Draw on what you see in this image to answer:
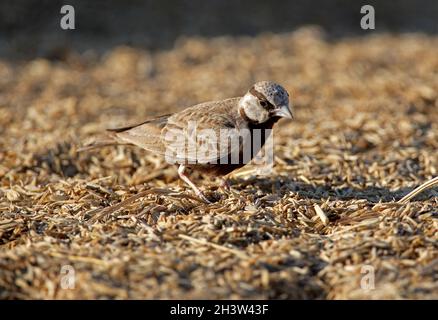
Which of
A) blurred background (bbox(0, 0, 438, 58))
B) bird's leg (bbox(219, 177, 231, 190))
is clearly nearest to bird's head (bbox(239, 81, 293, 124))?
bird's leg (bbox(219, 177, 231, 190))

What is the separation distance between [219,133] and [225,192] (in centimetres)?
51

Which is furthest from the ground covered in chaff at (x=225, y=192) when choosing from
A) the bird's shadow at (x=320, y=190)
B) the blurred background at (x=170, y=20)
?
the blurred background at (x=170, y=20)

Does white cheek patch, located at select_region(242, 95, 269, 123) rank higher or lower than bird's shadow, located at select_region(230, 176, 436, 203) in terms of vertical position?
higher

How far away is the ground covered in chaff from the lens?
419 cm

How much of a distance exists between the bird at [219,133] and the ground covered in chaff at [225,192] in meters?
0.28

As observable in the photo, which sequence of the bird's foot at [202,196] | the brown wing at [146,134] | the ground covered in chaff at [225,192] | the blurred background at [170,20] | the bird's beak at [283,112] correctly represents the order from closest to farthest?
the ground covered in chaff at [225,192] < the bird's foot at [202,196] < the bird's beak at [283,112] < the brown wing at [146,134] < the blurred background at [170,20]

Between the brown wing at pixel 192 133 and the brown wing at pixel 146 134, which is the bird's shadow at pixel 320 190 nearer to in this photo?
the brown wing at pixel 192 133

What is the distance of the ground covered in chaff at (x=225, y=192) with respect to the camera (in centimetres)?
Answer: 419

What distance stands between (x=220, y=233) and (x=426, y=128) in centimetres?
403

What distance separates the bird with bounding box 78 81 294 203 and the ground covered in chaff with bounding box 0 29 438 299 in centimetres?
28

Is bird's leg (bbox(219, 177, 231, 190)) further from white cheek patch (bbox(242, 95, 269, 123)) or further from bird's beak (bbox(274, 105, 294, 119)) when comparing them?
bird's beak (bbox(274, 105, 294, 119))

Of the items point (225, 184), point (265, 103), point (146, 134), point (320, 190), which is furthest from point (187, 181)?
point (320, 190)

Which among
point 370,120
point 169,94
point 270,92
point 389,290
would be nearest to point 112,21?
point 169,94
